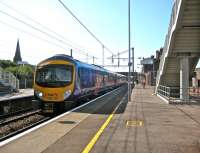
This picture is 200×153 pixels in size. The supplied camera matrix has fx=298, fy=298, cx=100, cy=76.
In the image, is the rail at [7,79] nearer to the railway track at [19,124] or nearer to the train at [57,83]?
the train at [57,83]

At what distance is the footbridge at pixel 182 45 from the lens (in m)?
15.5

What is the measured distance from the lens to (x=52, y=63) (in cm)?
1581

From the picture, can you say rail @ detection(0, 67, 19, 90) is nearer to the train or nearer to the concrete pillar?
the train

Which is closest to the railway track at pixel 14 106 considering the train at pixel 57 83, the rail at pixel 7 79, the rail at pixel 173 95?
the train at pixel 57 83

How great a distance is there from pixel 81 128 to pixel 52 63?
6866 millimetres

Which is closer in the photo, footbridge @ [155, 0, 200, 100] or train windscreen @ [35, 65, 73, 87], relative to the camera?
train windscreen @ [35, 65, 73, 87]

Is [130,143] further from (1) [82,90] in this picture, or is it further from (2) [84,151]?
(1) [82,90]

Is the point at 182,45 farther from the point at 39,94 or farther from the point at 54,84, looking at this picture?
the point at 39,94

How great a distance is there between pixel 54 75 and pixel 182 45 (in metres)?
8.76

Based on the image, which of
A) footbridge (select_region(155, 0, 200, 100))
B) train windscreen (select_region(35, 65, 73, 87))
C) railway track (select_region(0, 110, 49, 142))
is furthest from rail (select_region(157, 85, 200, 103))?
railway track (select_region(0, 110, 49, 142))

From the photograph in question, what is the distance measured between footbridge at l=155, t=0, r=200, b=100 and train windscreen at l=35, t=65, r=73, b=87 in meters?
6.41

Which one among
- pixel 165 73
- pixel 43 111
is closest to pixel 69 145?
pixel 43 111

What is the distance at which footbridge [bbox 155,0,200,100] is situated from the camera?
1554 cm

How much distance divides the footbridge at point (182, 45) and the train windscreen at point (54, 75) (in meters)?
6.41
